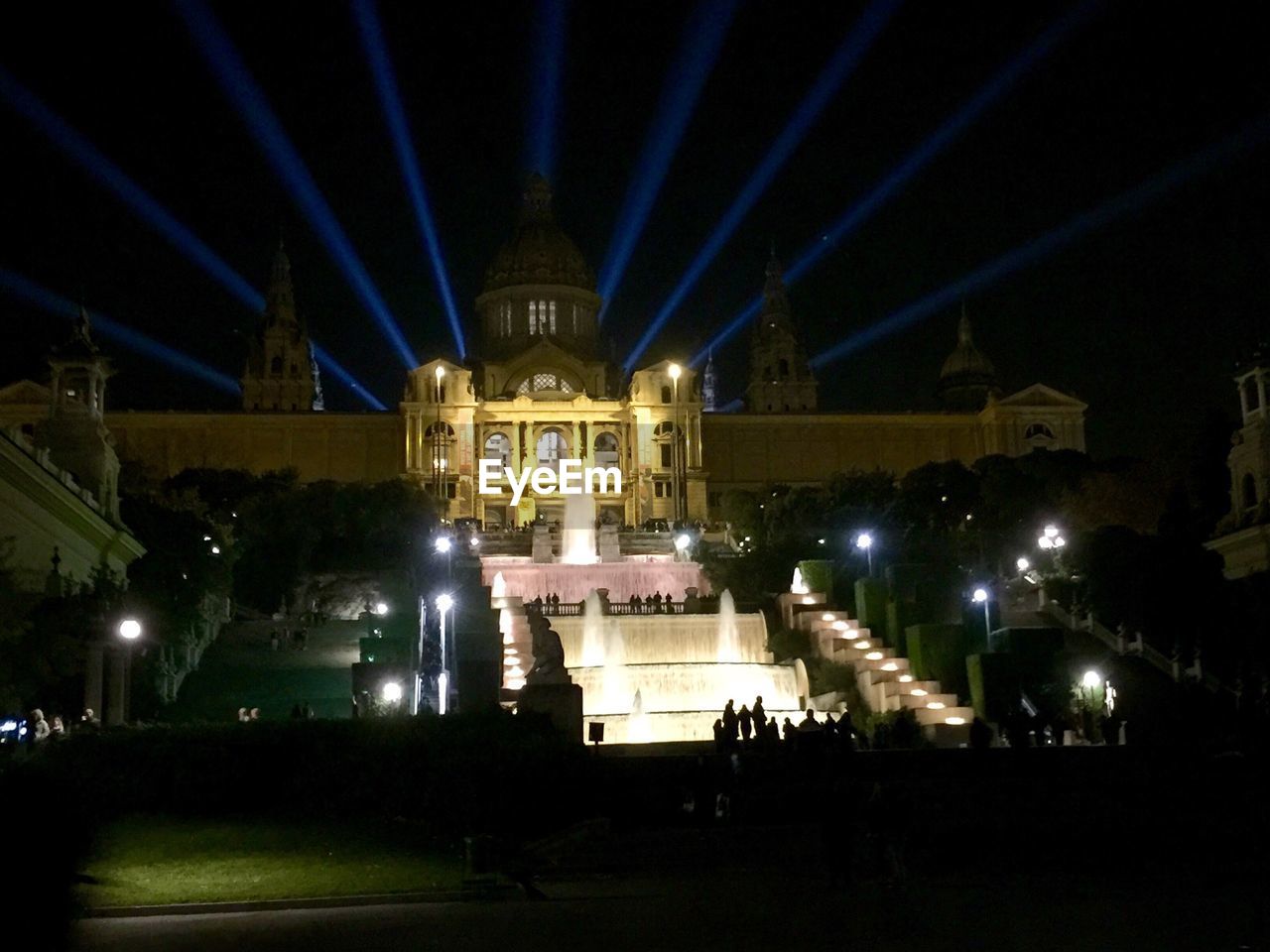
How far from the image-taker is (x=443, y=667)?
35.6 metres

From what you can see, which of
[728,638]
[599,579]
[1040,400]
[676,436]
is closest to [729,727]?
[728,638]

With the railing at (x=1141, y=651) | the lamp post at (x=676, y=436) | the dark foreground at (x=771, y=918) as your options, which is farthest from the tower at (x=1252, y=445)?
the dark foreground at (x=771, y=918)

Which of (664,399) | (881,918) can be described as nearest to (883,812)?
(881,918)

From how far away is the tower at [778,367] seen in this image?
113 meters

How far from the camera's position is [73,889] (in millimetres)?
7637

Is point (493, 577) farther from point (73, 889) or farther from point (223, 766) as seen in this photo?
point (73, 889)

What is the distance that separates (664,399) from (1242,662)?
188 ft

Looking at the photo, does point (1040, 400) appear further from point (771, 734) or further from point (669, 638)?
point (771, 734)

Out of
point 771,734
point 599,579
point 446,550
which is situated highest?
point 446,550

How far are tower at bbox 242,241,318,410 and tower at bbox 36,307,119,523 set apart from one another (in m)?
54.3

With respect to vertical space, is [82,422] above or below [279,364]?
below

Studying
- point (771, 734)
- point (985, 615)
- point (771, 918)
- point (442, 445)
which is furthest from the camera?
point (442, 445)

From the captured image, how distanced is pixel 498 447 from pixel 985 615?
57341 millimetres

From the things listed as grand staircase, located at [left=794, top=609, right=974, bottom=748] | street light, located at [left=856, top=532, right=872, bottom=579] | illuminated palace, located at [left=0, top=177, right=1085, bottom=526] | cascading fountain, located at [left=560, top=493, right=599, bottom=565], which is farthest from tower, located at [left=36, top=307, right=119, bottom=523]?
illuminated palace, located at [left=0, top=177, right=1085, bottom=526]
